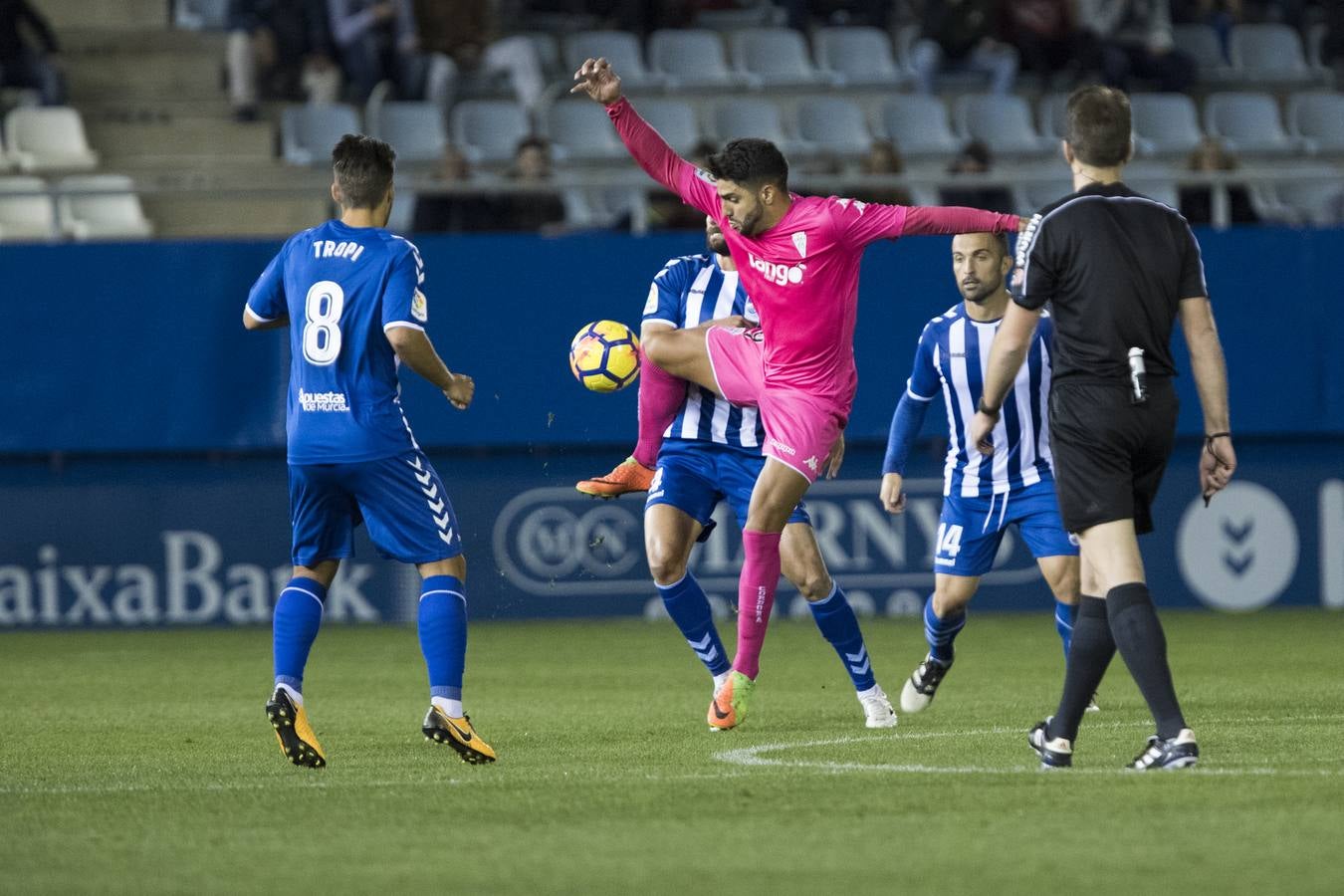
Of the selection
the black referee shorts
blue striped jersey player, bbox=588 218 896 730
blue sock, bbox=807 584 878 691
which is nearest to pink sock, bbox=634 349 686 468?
blue striped jersey player, bbox=588 218 896 730

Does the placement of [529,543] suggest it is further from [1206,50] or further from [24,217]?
[1206,50]

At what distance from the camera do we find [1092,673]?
606 cm

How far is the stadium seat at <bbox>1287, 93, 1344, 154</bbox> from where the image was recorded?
58.1 feet

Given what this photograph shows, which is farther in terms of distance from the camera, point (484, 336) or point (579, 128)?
point (579, 128)

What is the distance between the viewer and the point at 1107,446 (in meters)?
5.93

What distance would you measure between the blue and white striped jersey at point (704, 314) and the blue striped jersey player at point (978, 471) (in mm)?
629

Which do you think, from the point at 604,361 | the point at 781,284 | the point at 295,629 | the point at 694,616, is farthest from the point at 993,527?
the point at 295,629

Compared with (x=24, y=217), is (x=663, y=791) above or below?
below

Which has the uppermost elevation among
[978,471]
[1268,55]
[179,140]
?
[1268,55]

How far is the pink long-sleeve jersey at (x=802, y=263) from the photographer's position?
24.2 ft

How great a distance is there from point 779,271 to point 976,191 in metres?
7.47

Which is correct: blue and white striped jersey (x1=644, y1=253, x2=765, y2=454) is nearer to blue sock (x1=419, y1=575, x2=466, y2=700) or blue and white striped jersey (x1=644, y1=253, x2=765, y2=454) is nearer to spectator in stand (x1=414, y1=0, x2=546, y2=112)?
blue sock (x1=419, y1=575, x2=466, y2=700)

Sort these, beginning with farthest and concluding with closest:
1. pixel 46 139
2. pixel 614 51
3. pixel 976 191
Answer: pixel 614 51 < pixel 46 139 < pixel 976 191

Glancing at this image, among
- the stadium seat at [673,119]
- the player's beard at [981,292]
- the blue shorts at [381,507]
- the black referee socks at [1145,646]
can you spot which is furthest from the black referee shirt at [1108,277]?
the stadium seat at [673,119]
